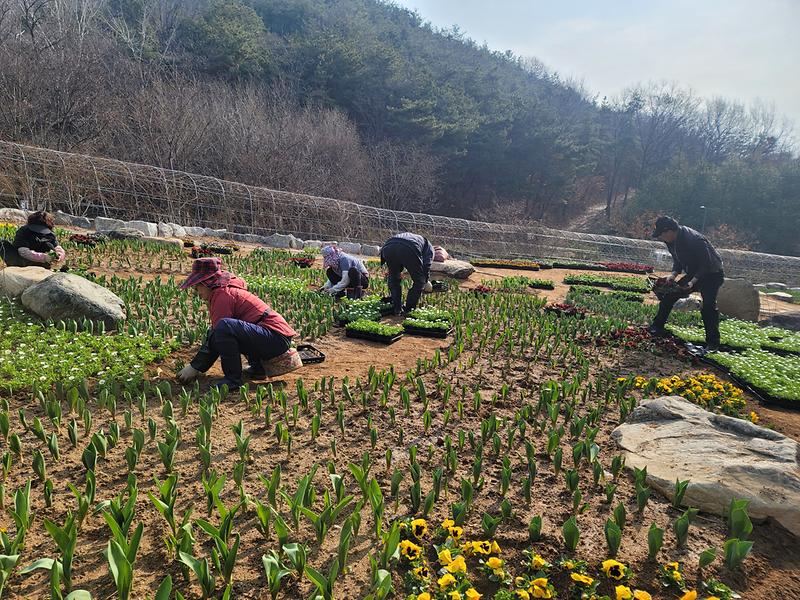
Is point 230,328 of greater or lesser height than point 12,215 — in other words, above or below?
below

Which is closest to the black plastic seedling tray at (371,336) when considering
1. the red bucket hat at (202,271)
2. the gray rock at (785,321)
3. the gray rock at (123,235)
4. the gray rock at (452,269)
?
the red bucket hat at (202,271)

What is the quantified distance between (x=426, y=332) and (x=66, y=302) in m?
4.76

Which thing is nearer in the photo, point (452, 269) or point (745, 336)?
point (745, 336)

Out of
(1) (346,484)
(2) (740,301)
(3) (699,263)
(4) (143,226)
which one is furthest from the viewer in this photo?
(4) (143,226)

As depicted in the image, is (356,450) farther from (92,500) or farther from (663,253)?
(663,253)

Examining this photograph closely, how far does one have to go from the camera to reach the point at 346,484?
3268 millimetres

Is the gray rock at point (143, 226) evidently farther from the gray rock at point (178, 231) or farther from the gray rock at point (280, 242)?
the gray rock at point (280, 242)

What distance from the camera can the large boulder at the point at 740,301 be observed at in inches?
437

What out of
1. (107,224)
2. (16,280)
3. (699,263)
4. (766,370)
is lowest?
(766,370)

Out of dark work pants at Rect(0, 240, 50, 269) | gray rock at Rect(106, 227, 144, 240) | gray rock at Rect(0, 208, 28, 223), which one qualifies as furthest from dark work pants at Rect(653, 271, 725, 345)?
gray rock at Rect(0, 208, 28, 223)

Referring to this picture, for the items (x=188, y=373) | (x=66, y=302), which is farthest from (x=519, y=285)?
(x=66, y=302)

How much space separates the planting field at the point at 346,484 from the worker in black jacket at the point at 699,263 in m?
1.39

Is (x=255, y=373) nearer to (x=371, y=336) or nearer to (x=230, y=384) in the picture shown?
(x=230, y=384)

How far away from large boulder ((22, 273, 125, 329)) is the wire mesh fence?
40.8 ft
